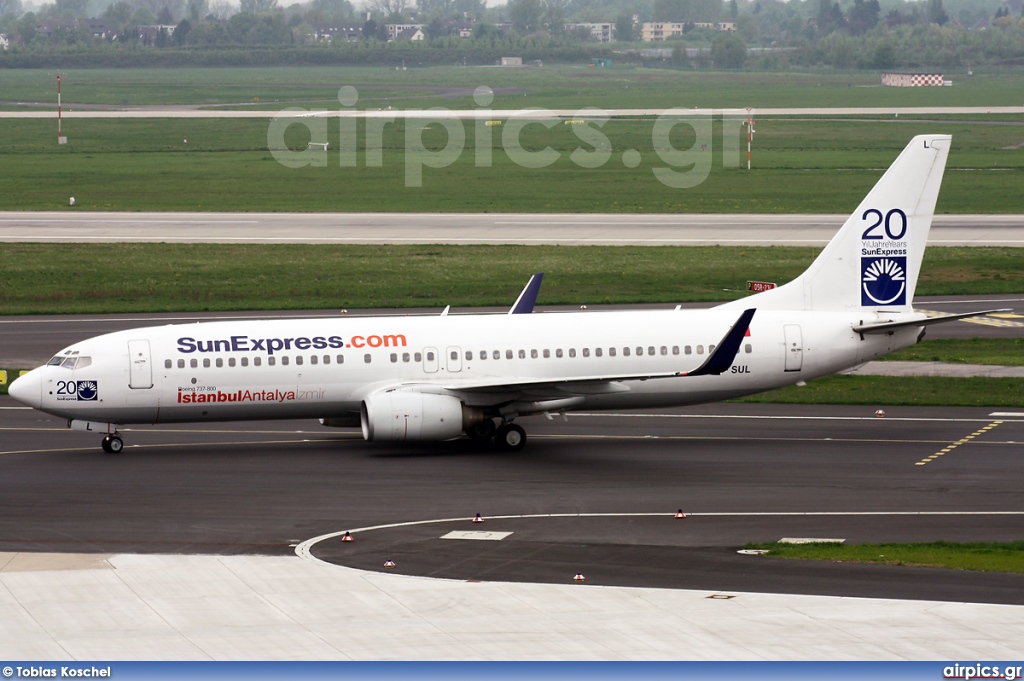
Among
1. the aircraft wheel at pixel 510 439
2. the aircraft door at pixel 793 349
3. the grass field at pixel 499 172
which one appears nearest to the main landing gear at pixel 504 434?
the aircraft wheel at pixel 510 439

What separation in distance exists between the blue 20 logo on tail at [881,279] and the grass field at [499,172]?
53495 mm

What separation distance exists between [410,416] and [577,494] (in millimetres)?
6211

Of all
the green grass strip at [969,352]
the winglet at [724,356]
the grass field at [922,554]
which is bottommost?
the green grass strip at [969,352]

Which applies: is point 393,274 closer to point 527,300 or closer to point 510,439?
point 527,300

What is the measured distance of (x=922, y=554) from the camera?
2942 cm

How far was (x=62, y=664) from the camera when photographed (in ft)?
71.9

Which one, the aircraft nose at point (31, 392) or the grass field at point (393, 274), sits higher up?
the aircraft nose at point (31, 392)

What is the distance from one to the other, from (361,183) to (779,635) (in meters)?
93.2

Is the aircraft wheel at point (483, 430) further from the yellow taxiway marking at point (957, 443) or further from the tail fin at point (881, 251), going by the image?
the yellow taxiway marking at point (957, 443)

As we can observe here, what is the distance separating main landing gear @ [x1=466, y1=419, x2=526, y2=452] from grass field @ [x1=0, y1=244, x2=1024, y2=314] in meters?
24.6

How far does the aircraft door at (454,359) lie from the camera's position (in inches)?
1628

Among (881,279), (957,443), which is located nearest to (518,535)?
(957,443)

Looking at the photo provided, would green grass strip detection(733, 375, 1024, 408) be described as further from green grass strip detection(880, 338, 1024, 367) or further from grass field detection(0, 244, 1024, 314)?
grass field detection(0, 244, 1024, 314)

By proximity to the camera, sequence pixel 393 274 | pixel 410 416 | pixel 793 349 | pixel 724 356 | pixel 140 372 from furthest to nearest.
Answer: pixel 393 274, pixel 793 349, pixel 140 372, pixel 410 416, pixel 724 356
